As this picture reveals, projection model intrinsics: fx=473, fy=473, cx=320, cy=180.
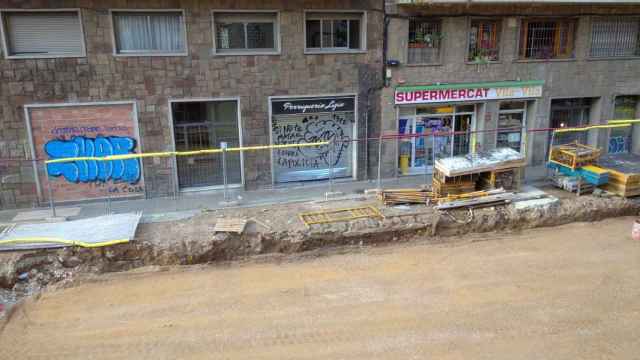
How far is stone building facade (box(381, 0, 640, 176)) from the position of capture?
1425 cm

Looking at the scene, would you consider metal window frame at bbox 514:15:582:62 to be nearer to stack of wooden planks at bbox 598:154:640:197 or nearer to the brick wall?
stack of wooden planks at bbox 598:154:640:197

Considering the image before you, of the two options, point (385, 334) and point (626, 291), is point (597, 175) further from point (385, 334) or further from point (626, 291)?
point (385, 334)

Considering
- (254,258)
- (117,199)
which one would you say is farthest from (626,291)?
(117,199)

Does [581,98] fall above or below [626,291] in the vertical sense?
above

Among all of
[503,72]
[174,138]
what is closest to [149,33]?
[174,138]

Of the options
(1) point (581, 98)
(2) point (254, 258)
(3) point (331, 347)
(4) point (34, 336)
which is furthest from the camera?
(1) point (581, 98)

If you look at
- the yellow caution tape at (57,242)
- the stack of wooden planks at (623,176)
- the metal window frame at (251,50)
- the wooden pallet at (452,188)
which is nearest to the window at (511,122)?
the stack of wooden planks at (623,176)

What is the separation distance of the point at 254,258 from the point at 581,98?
12.9 m

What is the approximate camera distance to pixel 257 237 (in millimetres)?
9852

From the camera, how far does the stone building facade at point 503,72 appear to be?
14250 mm

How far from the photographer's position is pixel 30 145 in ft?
39.4

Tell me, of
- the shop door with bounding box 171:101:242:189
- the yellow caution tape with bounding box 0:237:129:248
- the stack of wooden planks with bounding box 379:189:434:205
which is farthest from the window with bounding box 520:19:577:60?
the yellow caution tape with bounding box 0:237:129:248

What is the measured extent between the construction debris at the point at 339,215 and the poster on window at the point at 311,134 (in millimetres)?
3194

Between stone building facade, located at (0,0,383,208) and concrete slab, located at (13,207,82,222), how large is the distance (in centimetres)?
83
